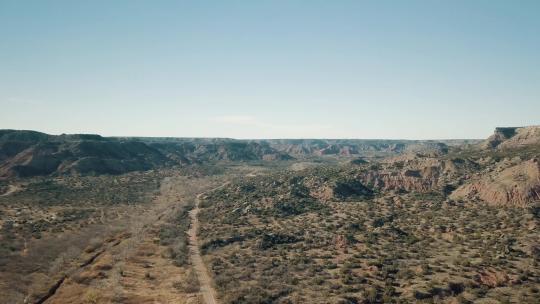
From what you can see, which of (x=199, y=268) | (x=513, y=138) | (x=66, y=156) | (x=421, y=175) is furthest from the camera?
(x=66, y=156)

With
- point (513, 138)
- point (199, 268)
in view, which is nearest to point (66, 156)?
point (199, 268)

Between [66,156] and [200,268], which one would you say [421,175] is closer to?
[200,268]

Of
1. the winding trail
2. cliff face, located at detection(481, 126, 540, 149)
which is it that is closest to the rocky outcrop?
the winding trail

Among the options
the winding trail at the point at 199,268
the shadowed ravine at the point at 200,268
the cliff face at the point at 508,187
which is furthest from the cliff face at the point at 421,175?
the shadowed ravine at the point at 200,268

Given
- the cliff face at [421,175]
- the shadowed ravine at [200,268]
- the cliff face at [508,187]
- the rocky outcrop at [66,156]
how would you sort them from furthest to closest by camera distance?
1. the rocky outcrop at [66,156]
2. the cliff face at [421,175]
3. the cliff face at [508,187]
4. the shadowed ravine at [200,268]

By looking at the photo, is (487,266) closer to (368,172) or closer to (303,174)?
Answer: (368,172)

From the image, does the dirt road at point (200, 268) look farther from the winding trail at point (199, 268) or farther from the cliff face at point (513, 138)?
the cliff face at point (513, 138)

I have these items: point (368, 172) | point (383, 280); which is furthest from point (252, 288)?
point (368, 172)

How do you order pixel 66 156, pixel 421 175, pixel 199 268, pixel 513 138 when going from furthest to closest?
pixel 66 156
pixel 513 138
pixel 421 175
pixel 199 268

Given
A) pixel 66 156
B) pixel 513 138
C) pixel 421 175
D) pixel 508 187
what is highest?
pixel 513 138
